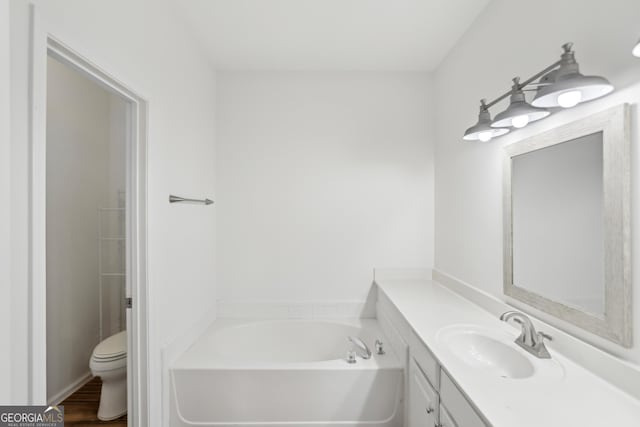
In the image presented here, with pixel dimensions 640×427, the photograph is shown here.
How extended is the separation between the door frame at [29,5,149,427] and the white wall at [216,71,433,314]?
1.02 meters

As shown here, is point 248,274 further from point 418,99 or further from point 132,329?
point 418,99

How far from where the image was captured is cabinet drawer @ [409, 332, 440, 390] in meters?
1.23

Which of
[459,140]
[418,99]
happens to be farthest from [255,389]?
[418,99]

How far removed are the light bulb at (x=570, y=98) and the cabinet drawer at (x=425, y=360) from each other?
108 centimetres

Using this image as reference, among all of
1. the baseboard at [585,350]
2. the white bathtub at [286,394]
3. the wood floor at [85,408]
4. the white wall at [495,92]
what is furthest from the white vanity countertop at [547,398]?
the wood floor at [85,408]

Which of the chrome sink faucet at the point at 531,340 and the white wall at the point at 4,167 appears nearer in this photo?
the white wall at the point at 4,167

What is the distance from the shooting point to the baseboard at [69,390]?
210 cm

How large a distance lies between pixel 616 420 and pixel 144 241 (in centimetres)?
191

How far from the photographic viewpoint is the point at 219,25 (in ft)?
6.37

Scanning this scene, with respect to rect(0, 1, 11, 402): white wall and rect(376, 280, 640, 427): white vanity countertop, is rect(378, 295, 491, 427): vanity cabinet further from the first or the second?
rect(0, 1, 11, 402): white wall

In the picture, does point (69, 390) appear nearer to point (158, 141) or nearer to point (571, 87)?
point (158, 141)

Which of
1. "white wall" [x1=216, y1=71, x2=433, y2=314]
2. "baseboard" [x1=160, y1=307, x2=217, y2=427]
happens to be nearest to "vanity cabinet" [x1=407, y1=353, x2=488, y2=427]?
"white wall" [x1=216, y1=71, x2=433, y2=314]

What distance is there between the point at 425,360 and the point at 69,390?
103 inches
